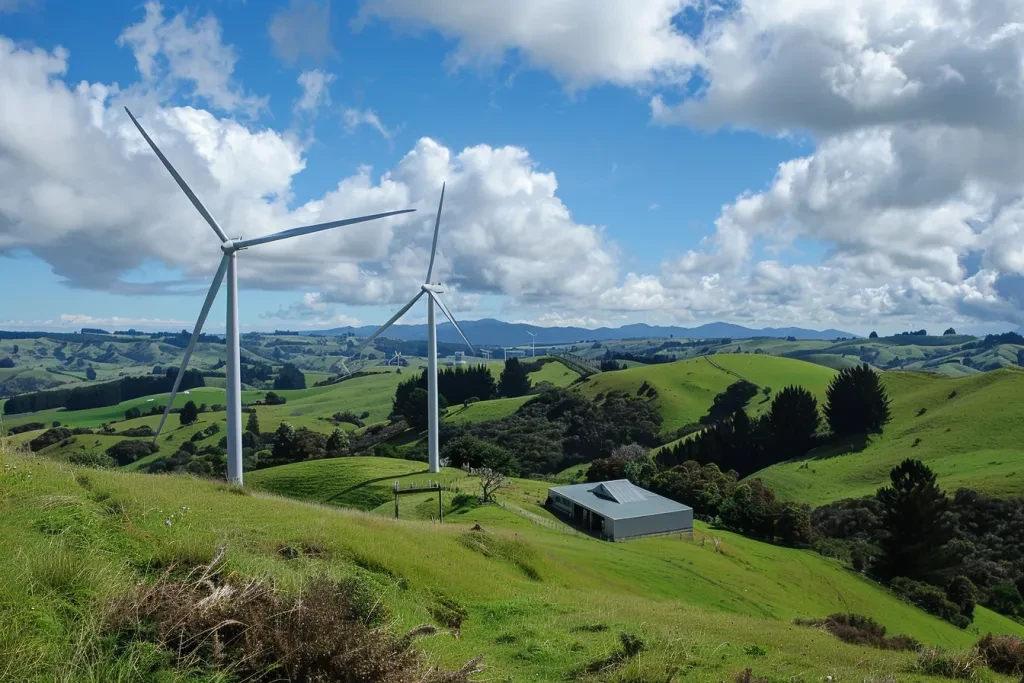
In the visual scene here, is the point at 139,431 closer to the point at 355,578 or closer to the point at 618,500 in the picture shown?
the point at 618,500

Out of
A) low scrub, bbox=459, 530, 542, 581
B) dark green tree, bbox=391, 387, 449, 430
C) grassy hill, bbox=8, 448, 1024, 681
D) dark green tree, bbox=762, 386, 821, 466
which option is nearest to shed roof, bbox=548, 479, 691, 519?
grassy hill, bbox=8, 448, 1024, 681

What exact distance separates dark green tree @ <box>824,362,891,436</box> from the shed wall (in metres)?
75.2

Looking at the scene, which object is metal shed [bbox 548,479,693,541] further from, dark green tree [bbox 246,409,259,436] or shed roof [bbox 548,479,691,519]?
dark green tree [bbox 246,409,259,436]

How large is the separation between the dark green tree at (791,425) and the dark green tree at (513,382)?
236ft

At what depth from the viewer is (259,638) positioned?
321 inches

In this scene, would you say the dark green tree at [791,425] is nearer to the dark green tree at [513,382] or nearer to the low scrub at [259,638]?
the dark green tree at [513,382]

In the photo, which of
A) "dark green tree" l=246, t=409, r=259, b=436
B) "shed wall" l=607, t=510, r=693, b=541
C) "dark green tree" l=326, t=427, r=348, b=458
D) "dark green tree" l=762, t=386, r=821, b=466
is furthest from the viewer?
Result: "dark green tree" l=246, t=409, r=259, b=436

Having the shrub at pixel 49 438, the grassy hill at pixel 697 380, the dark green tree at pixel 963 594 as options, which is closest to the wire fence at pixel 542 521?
the dark green tree at pixel 963 594

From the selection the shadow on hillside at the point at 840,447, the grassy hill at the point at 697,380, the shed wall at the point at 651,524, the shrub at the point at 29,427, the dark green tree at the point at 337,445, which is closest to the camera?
the shed wall at the point at 651,524

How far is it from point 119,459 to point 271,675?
425 ft

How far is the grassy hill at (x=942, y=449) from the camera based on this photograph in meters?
83.5

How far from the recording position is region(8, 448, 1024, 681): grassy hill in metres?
7.78

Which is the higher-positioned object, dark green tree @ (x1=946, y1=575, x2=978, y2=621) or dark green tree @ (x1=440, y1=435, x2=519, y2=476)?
dark green tree @ (x1=440, y1=435, x2=519, y2=476)

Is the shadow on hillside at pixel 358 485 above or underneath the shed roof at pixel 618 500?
above
